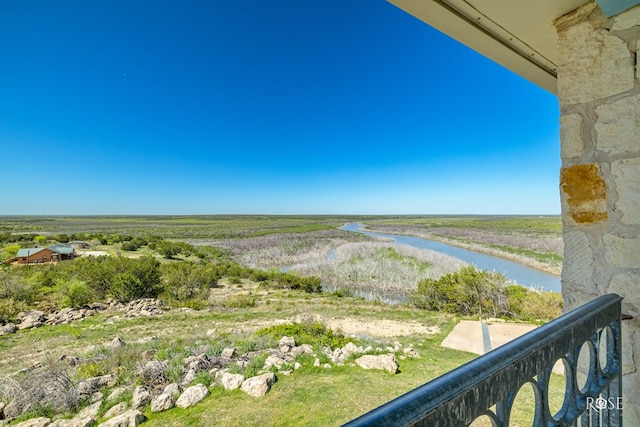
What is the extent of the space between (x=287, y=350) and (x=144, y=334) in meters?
4.42

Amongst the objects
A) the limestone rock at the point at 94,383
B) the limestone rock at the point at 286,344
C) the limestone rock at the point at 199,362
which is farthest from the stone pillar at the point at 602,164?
the limestone rock at the point at 94,383

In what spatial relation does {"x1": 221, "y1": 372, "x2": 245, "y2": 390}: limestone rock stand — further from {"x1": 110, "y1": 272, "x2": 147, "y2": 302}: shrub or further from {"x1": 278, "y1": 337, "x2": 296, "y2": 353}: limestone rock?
{"x1": 110, "y1": 272, "x2": 147, "y2": 302}: shrub

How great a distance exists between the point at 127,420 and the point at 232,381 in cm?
122

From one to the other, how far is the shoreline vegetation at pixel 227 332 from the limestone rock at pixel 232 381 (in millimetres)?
49

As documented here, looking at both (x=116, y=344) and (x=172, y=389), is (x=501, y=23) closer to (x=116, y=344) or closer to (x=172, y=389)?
(x=172, y=389)

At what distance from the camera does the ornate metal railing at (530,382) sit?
31 cm

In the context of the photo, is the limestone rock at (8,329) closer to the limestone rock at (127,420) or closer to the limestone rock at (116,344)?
the limestone rock at (116,344)

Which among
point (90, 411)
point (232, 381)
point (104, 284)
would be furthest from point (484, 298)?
point (104, 284)

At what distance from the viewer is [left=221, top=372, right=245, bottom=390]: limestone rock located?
3.73 m

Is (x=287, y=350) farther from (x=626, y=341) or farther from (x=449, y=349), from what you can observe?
(x=626, y=341)

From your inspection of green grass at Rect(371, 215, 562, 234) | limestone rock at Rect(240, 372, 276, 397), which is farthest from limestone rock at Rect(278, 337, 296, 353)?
green grass at Rect(371, 215, 562, 234)

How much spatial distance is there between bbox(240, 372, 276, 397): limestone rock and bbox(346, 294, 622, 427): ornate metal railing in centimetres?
372

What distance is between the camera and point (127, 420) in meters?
3.06

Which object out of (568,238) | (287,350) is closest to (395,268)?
(287,350)
